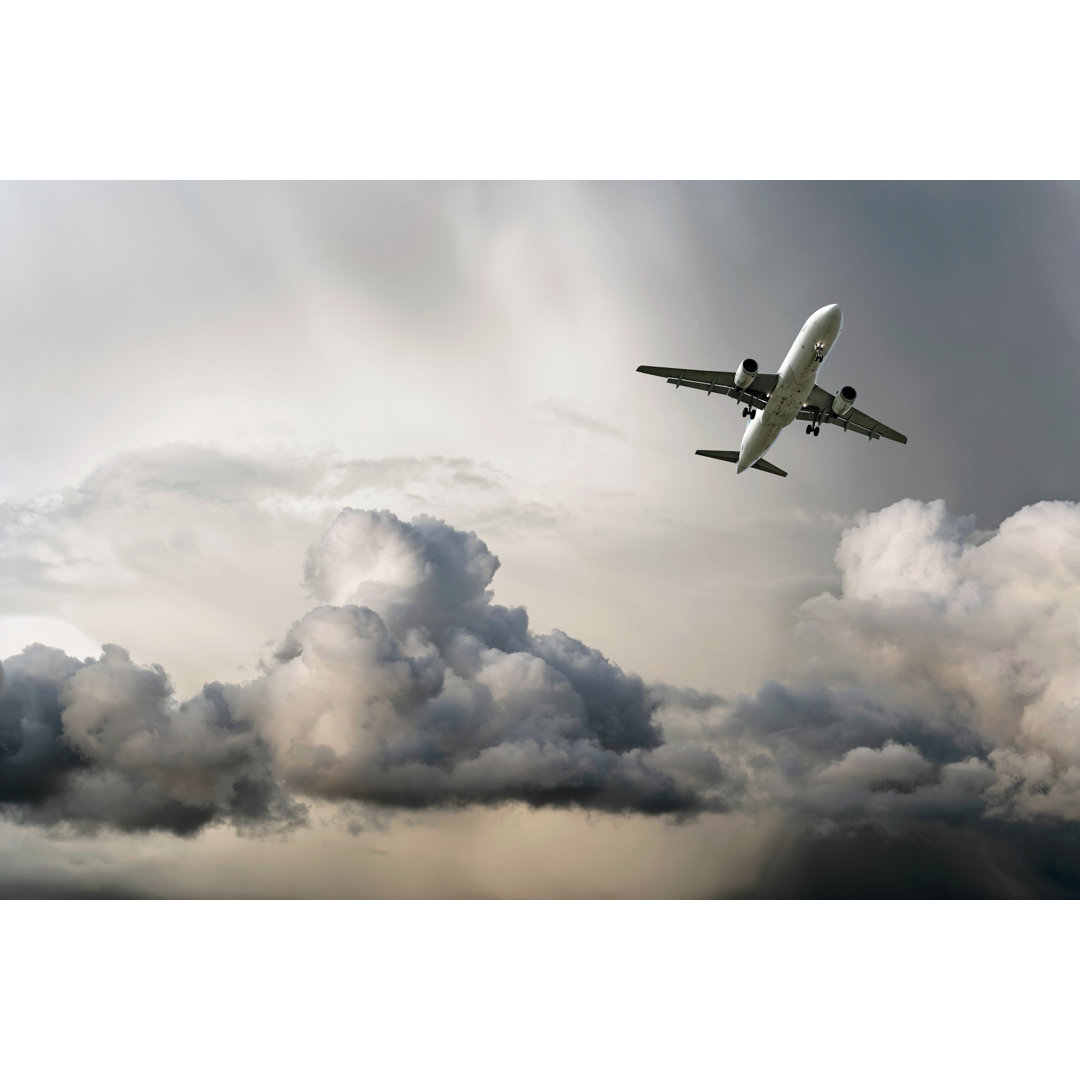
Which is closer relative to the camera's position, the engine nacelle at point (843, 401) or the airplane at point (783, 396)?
the airplane at point (783, 396)

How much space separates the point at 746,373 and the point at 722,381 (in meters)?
1.65

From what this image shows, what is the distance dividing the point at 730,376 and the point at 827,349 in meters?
4.81

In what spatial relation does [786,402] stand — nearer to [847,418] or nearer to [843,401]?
[843,401]

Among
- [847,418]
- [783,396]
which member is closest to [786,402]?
[783,396]

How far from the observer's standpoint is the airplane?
102 feet

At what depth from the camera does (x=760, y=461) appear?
39.7 metres

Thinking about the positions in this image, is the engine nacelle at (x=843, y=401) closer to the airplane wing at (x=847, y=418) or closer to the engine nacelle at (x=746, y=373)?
the airplane wing at (x=847, y=418)

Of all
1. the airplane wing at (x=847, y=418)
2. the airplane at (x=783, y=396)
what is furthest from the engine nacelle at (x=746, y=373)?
the airplane wing at (x=847, y=418)

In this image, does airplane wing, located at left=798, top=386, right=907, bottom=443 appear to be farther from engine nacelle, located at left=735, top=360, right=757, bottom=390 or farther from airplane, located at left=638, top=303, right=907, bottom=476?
engine nacelle, located at left=735, top=360, right=757, bottom=390

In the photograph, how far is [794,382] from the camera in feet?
105

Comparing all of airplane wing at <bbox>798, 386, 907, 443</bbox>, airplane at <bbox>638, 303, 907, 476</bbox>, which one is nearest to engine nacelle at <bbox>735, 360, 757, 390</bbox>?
airplane at <bbox>638, 303, 907, 476</bbox>

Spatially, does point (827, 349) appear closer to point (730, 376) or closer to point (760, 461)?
point (730, 376)

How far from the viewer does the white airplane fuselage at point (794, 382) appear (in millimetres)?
29516

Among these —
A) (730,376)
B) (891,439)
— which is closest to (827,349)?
(730,376)
